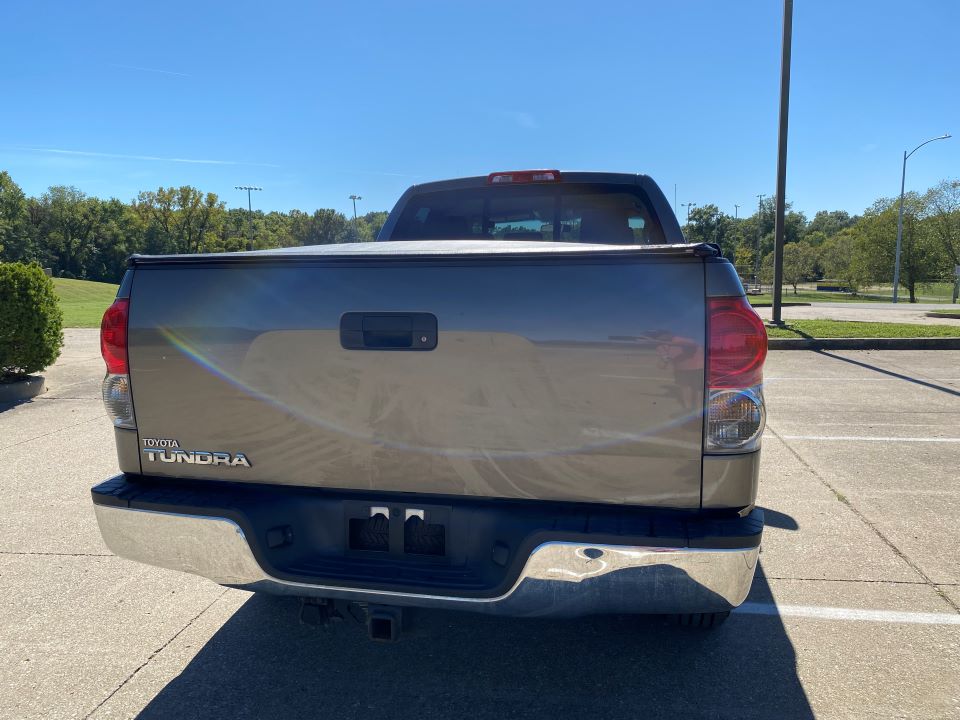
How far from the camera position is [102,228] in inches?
3381

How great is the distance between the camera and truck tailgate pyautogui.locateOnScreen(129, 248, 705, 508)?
81.0 inches

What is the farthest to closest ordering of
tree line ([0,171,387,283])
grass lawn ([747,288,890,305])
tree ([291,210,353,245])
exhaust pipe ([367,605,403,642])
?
tree ([291,210,353,245]), tree line ([0,171,387,283]), grass lawn ([747,288,890,305]), exhaust pipe ([367,605,403,642])

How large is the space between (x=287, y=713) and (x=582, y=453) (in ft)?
4.86

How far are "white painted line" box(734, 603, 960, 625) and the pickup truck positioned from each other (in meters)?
1.26

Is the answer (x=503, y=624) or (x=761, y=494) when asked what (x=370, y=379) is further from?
(x=761, y=494)

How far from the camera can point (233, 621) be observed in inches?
125

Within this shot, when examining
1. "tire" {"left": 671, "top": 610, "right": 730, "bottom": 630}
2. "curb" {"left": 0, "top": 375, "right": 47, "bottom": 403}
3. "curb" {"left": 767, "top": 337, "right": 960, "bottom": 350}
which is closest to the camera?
"tire" {"left": 671, "top": 610, "right": 730, "bottom": 630}

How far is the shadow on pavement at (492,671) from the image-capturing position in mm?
2498

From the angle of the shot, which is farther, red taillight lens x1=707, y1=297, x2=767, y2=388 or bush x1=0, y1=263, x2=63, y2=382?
bush x1=0, y1=263, x2=63, y2=382

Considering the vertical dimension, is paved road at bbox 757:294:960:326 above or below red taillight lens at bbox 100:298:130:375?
below

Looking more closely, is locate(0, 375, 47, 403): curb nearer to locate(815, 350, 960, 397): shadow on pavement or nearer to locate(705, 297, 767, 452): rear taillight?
locate(705, 297, 767, 452): rear taillight

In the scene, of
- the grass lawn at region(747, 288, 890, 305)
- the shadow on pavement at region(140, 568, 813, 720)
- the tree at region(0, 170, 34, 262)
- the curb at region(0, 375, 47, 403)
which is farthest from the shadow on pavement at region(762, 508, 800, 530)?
the tree at region(0, 170, 34, 262)

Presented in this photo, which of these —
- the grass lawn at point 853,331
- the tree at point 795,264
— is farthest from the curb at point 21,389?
the tree at point 795,264

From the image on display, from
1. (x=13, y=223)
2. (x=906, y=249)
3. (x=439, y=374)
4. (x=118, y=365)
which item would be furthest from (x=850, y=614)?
(x=13, y=223)
